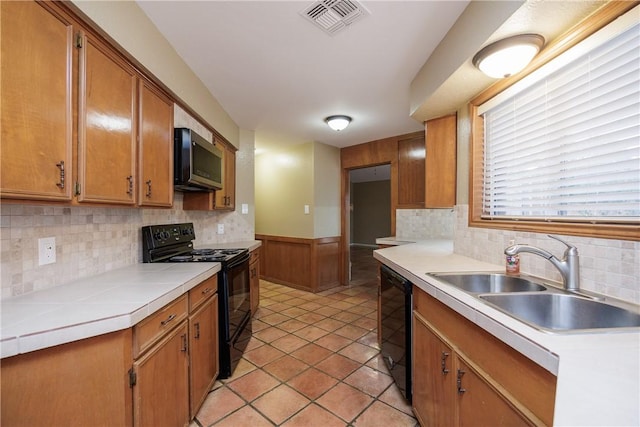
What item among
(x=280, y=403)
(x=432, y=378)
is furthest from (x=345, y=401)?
(x=432, y=378)

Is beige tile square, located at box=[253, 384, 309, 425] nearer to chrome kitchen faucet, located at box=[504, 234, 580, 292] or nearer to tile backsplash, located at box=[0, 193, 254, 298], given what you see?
tile backsplash, located at box=[0, 193, 254, 298]

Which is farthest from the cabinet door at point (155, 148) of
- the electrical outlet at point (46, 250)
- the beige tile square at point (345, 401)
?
the beige tile square at point (345, 401)

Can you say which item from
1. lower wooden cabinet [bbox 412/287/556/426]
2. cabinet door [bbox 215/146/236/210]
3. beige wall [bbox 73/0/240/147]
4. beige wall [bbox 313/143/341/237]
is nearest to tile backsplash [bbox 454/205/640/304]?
lower wooden cabinet [bbox 412/287/556/426]

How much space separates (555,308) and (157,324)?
1748mm

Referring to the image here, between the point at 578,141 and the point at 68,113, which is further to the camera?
the point at 578,141

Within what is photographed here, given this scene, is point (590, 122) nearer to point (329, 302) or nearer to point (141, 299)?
point (141, 299)

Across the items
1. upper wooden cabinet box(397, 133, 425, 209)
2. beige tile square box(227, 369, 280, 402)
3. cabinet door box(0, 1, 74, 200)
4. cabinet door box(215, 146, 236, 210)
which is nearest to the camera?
cabinet door box(0, 1, 74, 200)

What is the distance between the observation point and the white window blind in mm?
1040

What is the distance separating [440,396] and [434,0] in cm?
205

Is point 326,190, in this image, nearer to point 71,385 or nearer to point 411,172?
point 411,172

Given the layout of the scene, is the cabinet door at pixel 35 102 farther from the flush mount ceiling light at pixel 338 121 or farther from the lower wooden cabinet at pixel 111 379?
the flush mount ceiling light at pixel 338 121

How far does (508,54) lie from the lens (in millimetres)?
1350

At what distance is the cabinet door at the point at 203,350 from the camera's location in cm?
158

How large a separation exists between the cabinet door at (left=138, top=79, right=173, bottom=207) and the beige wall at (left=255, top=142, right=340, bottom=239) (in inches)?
103
